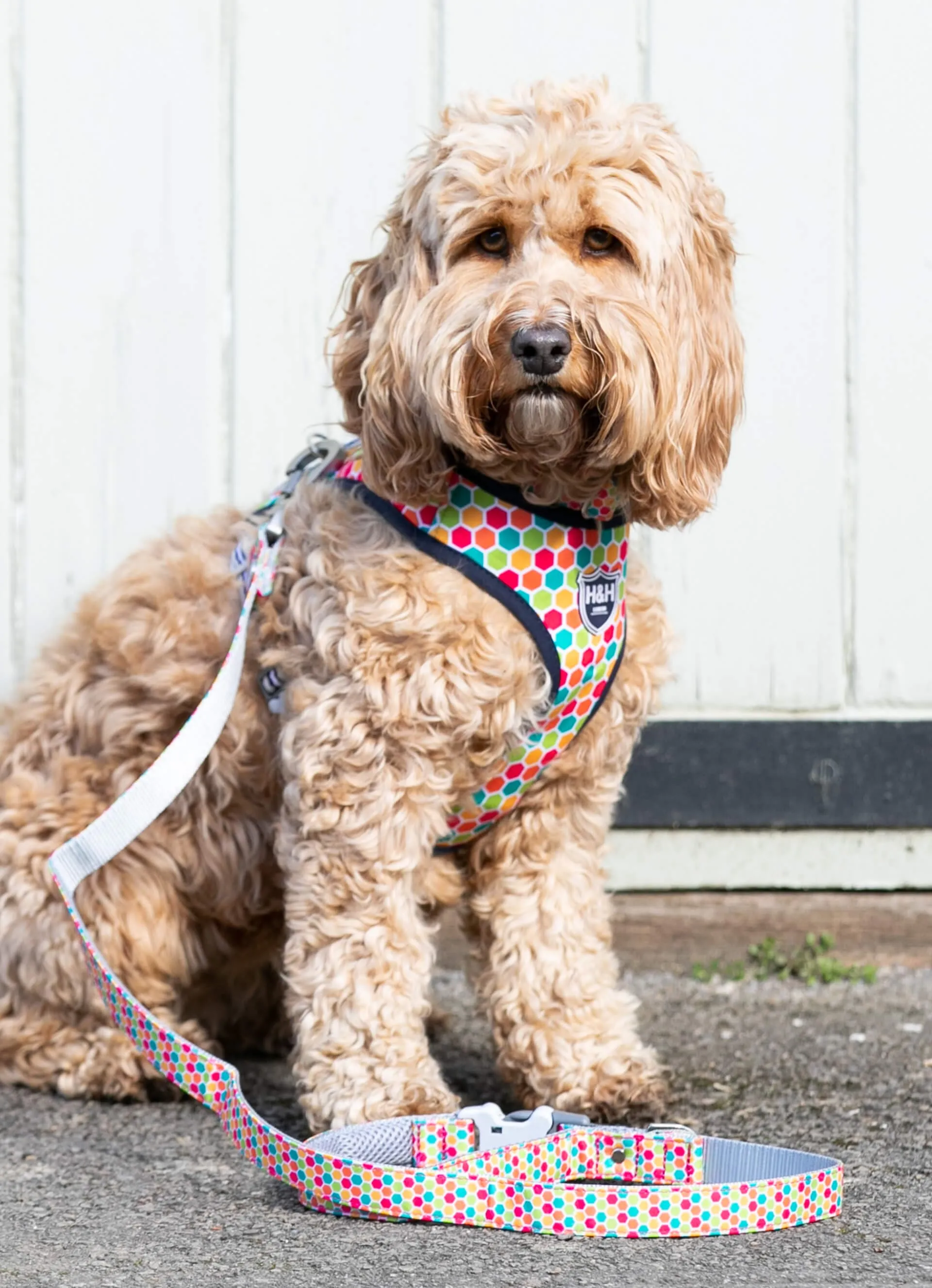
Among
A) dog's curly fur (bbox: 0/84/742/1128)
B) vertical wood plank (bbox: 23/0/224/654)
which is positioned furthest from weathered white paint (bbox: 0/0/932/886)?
dog's curly fur (bbox: 0/84/742/1128)

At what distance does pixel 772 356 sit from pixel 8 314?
1.85 m

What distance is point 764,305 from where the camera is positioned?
384cm

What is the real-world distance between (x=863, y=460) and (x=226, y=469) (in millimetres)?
1558

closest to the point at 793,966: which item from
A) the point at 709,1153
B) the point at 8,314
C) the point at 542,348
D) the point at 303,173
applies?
the point at 709,1153

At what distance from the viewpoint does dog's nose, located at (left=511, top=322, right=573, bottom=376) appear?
7.70 ft

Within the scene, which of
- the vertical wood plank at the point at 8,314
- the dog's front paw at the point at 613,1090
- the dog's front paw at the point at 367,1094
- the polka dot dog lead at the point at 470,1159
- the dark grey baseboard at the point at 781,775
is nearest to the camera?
the polka dot dog lead at the point at 470,1159

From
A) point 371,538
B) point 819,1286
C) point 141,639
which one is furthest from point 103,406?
point 819,1286

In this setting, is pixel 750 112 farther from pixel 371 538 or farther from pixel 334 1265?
pixel 334 1265

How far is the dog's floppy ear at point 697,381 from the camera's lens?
2.52 meters

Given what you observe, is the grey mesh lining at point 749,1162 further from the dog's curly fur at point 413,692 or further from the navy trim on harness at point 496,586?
the navy trim on harness at point 496,586

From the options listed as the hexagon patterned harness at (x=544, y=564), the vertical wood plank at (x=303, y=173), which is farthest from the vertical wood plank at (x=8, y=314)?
the hexagon patterned harness at (x=544, y=564)

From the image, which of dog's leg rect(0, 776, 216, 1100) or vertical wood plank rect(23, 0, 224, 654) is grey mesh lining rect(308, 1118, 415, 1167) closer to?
dog's leg rect(0, 776, 216, 1100)

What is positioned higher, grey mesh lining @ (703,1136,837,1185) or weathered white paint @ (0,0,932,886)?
weathered white paint @ (0,0,932,886)

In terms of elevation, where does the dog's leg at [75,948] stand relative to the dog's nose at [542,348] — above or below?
below
